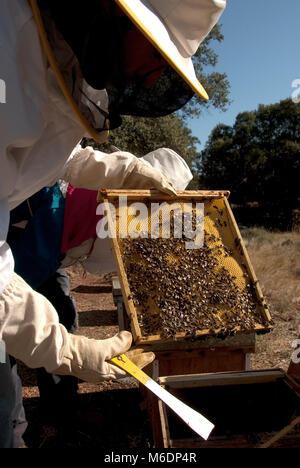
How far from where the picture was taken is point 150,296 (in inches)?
94.7

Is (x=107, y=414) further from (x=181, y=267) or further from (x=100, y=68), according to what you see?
(x=100, y=68)

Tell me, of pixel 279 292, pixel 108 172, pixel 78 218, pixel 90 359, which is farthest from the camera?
pixel 279 292

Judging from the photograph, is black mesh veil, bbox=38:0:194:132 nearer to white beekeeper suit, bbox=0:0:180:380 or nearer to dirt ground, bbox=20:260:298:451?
white beekeeper suit, bbox=0:0:180:380

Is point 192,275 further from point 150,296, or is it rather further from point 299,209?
point 299,209

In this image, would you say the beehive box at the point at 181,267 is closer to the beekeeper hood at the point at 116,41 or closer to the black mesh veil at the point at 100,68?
the black mesh veil at the point at 100,68

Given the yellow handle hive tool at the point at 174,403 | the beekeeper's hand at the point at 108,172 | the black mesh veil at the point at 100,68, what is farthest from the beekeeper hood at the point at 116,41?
the yellow handle hive tool at the point at 174,403

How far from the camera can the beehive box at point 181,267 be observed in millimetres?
2326

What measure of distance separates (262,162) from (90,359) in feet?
71.8

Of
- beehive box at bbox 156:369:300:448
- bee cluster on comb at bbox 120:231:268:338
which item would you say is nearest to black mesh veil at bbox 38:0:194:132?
bee cluster on comb at bbox 120:231:268:338

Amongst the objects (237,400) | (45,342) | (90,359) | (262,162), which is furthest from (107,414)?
(262,162)

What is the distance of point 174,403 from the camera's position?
1.85 meters

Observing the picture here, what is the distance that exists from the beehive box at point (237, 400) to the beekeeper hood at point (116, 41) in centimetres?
176

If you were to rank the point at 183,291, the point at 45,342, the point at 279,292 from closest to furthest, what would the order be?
the point at 45,342 < the point at 183,291 < the point at 279,292
